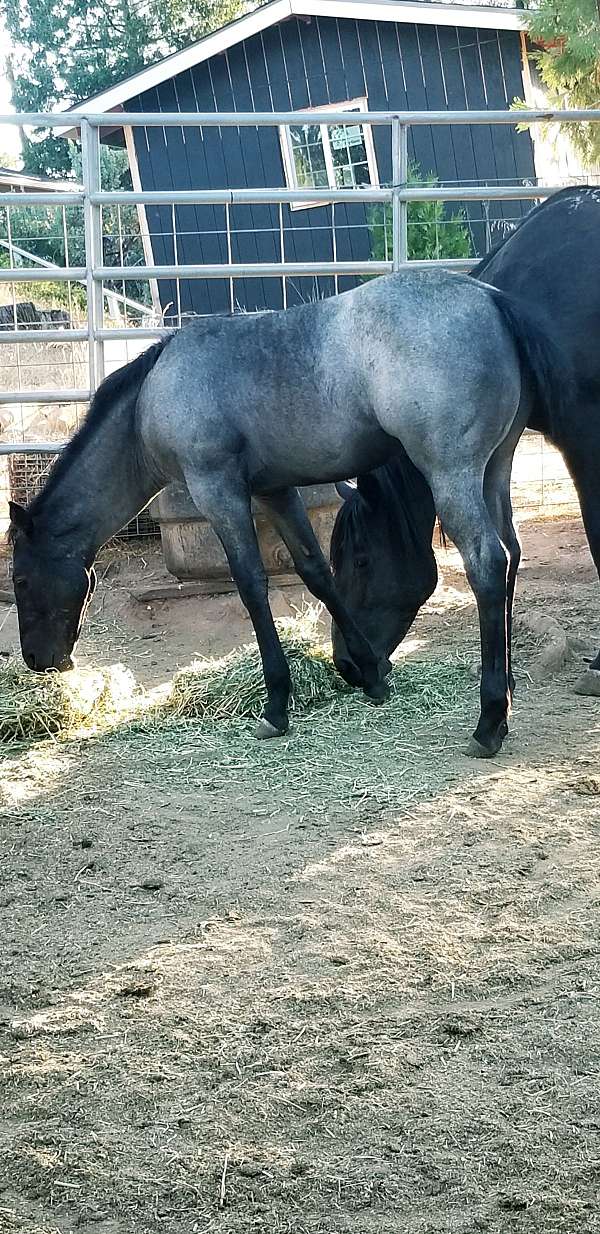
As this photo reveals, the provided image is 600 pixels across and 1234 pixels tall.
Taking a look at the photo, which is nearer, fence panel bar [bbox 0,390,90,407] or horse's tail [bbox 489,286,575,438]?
horse's tail [bbox 489,286,575,438]

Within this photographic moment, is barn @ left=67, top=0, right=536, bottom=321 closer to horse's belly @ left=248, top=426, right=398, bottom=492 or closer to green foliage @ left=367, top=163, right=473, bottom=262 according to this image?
green foliage @ left=367, top=163, right=473, bottom=262

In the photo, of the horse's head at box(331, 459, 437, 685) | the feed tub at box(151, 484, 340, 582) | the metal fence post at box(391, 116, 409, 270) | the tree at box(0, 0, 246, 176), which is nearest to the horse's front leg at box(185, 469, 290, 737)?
the horse's head at box(331, 459, 437, 685)

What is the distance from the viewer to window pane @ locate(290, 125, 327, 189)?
14.2 m

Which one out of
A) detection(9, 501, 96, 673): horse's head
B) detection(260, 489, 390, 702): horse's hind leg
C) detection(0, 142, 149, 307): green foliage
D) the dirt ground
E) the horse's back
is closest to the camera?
the dirt ground

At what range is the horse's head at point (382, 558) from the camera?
4.38 metres

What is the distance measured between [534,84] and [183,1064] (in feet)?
51.7

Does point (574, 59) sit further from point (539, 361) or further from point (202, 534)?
point (539, 361)

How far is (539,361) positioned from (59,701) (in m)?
2.24

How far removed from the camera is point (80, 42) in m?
34.1

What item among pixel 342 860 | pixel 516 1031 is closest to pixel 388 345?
pixel 342 860

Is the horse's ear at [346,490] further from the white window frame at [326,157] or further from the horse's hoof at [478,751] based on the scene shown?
the white window frame at [326,157]

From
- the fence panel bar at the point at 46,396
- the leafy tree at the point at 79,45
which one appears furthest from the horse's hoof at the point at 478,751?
the leafy tree at the point at 79,45

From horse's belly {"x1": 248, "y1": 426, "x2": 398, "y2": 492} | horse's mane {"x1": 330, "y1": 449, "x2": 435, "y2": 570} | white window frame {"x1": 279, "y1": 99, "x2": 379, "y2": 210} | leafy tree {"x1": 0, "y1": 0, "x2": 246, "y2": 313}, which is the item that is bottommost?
horse's mane {"x1": 330, "y1": 449, "x2": 435, "y2": 570}

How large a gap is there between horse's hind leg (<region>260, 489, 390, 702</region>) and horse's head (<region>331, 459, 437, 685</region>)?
62 mm
